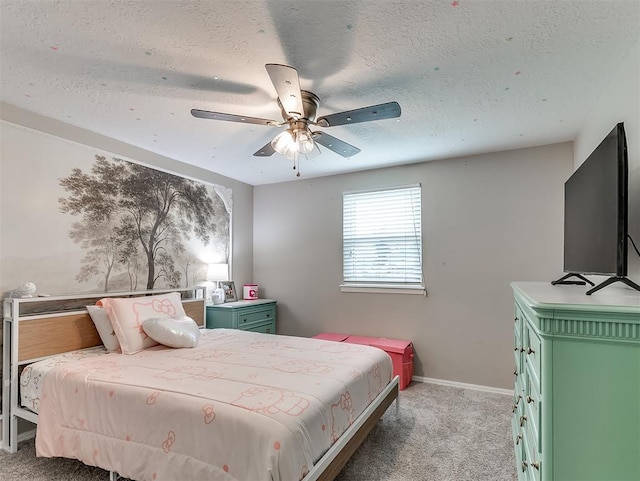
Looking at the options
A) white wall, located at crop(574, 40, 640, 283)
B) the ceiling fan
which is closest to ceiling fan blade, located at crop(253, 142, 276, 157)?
the ceiling fan

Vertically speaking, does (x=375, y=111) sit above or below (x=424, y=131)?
below

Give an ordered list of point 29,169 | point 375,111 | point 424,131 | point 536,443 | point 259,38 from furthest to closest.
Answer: point 424,131 → point 29,169 → point 375,111 → point 259,38 → point 536,443

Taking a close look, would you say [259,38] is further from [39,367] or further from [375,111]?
[39,367]

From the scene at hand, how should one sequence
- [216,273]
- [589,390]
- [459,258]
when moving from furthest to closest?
[216,273] → [459,258] → [589,390]

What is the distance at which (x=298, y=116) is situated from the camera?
2125 millimetres

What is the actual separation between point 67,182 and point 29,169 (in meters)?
0.27

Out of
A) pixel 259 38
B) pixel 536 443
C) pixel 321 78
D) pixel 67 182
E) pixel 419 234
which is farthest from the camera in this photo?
pixel 419 234

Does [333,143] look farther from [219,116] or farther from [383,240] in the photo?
[383,240]

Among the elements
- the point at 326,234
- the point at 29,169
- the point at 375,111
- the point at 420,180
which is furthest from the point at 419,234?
the point at 29,169

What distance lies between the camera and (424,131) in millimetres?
3029

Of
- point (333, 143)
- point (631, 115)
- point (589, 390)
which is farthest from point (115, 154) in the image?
point (631, 115)

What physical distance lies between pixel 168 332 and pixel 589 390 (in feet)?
8.56

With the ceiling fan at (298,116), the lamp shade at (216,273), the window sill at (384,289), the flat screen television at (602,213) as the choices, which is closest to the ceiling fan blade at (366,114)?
the ceiling fan at (298,116)

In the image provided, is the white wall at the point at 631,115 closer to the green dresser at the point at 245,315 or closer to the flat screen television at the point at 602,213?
the flat screen television at the point at 602,213
